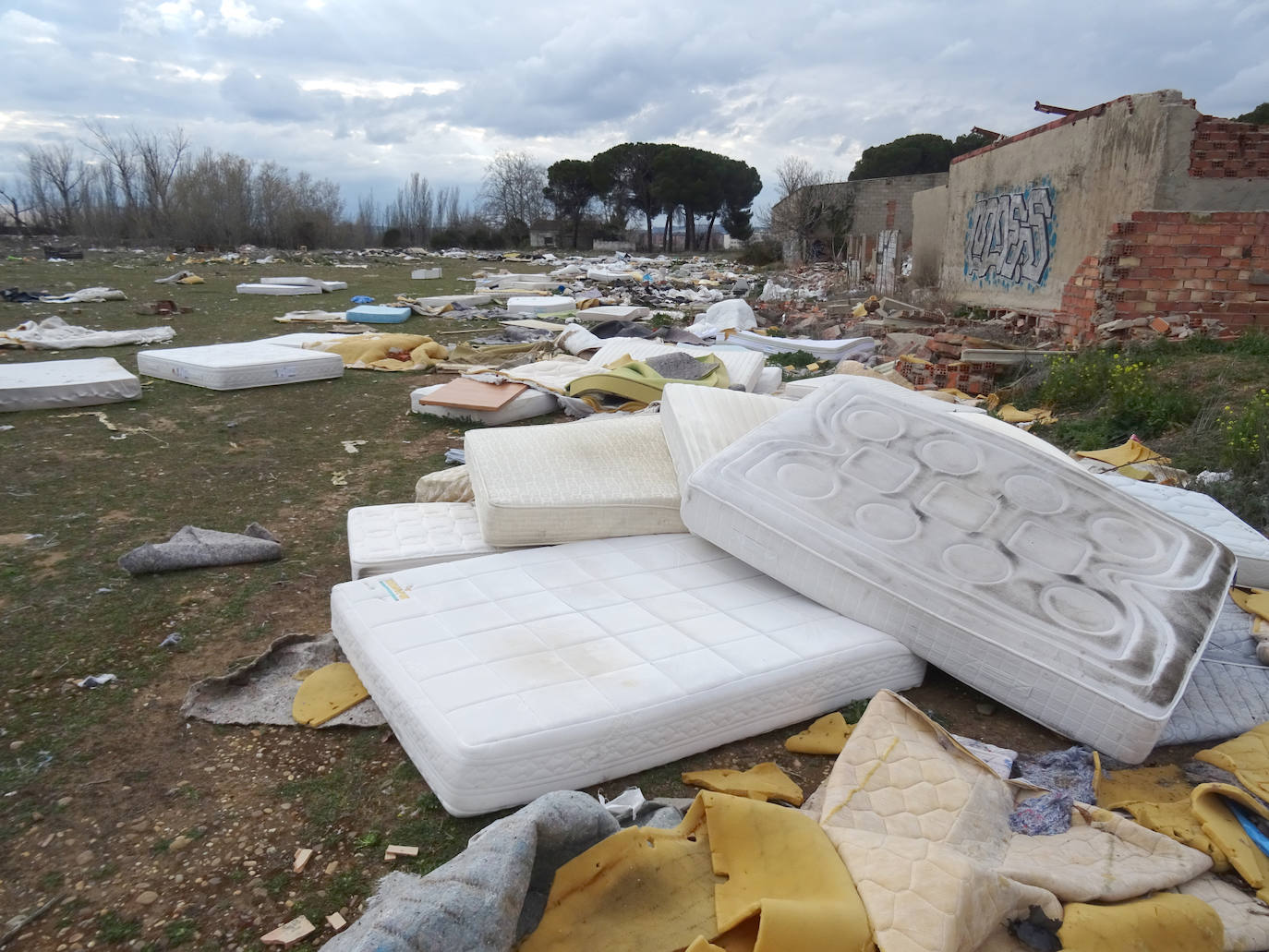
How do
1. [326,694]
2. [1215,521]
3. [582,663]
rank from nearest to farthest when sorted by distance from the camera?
[582,663] < [326,694] < [1215,521]

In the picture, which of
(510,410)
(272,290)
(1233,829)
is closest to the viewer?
(1233,829)

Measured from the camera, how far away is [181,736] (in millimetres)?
2188

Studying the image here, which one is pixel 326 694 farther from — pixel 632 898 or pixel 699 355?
pixel 699 355

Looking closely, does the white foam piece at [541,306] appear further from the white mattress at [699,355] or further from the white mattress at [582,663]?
the white mattress at [582,663]

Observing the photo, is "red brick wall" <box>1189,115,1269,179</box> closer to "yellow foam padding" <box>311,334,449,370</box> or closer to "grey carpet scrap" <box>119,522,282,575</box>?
"yellow foam padding" <box>311,334,449,370</box>

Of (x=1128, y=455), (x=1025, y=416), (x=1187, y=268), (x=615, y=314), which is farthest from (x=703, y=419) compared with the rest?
(x=615, y=314)

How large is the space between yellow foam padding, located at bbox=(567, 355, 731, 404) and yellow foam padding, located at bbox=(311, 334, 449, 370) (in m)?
2.96

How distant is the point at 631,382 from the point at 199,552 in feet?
9.69

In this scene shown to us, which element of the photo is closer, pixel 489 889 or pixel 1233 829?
pixel 489 889

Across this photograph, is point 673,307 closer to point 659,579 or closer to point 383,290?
point 383,290

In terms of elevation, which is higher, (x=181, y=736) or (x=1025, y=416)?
(x=1025, y=416)

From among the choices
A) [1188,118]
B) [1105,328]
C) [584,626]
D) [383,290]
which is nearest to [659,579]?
[584,626]

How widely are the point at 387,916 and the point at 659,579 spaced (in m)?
1.48

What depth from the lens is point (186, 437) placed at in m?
5.30
